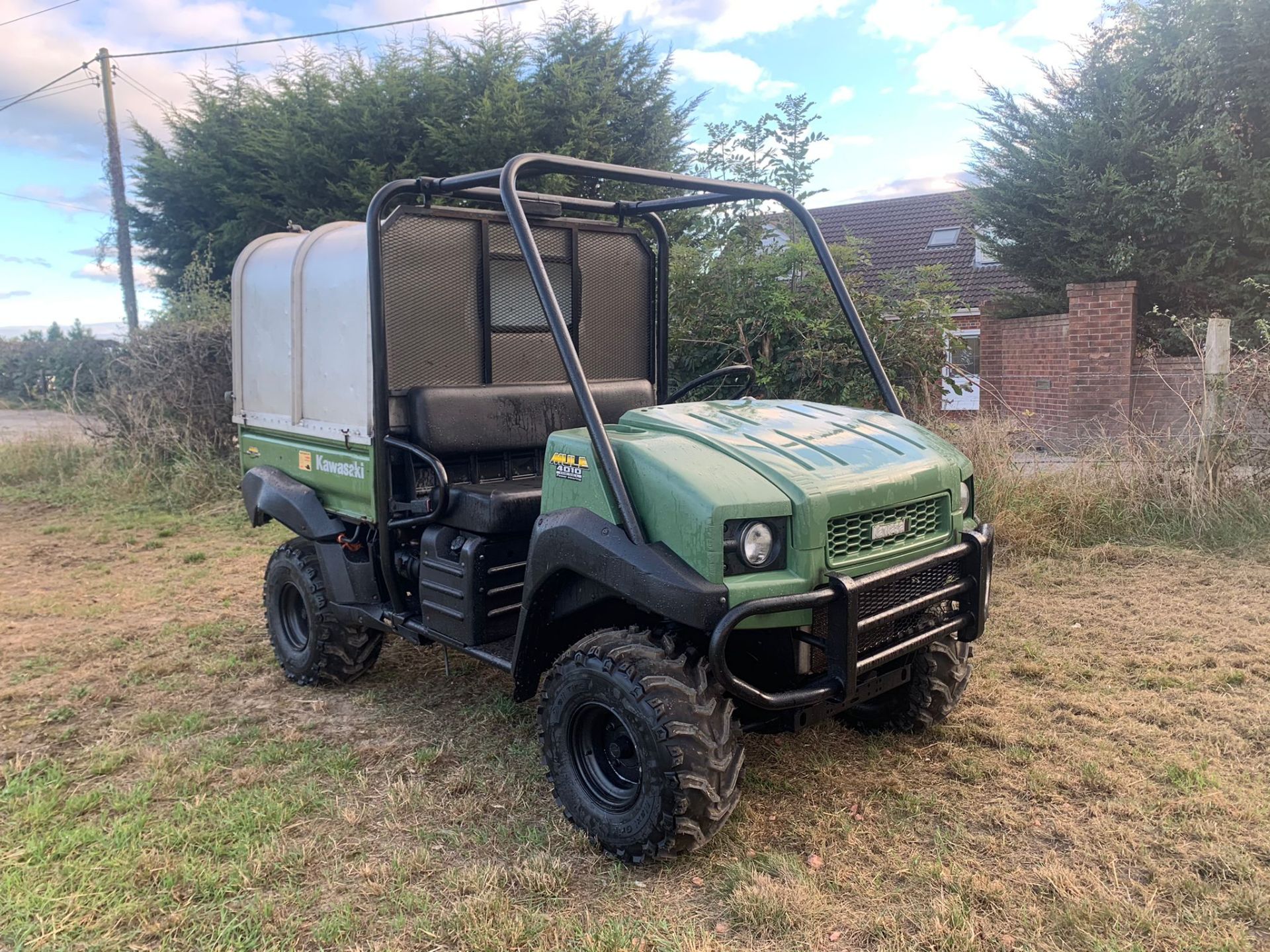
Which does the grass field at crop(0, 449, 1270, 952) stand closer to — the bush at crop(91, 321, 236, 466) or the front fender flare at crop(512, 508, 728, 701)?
the front fender flare at crop(512, 508, 728, 701)

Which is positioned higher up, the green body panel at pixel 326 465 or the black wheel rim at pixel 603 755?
the green body panel at pixel 326 465

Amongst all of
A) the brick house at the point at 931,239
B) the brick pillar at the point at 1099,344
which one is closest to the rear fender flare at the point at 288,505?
the brick pillar at the point at 1099,344

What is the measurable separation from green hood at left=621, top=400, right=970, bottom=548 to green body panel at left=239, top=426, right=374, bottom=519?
1.34 metres

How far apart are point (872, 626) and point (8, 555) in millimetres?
7555

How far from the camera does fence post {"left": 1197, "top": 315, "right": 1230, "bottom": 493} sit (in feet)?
22.3

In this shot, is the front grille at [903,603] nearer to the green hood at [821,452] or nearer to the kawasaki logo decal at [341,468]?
the green hood at [821,452]

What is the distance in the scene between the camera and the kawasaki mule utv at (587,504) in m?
2.76

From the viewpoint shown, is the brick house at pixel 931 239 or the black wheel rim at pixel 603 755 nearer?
the black wheel rim at pixel 603 755

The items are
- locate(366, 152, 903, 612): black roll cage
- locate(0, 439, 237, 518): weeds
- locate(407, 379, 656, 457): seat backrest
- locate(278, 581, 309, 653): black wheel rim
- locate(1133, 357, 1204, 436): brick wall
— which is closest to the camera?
locate(366, 152, 903, 612): black roll cage

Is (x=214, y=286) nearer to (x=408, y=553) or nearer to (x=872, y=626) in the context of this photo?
(x=408, y=553)

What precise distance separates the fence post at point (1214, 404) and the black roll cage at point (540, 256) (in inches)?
167

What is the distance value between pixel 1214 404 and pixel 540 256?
5.53 metres

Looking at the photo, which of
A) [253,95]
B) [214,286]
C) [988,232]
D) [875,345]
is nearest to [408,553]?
[875,345]

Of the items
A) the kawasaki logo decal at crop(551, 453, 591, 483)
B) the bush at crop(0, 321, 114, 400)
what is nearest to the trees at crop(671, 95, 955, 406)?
the kawasaki logo decal at crop(551, 453, 591, 483)
